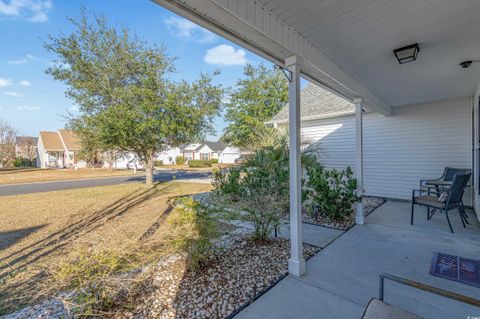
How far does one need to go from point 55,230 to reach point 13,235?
0.68m

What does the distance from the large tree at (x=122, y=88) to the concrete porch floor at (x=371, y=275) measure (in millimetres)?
7927

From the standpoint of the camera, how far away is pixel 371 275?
2.61 m

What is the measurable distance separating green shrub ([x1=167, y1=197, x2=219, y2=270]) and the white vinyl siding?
5.72m

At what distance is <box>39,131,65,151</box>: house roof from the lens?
2667 cm

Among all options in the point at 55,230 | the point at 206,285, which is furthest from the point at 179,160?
the point at 206,285

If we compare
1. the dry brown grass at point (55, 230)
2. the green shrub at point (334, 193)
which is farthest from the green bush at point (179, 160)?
the green shrub at point (334, 193)

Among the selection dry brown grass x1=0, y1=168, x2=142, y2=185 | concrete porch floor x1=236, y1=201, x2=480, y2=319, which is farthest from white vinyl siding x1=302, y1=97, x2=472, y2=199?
dry brown grass x1=0, y1=168, x2=142, y2=185

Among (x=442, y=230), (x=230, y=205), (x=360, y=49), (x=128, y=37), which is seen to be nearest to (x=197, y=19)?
(x=360, y=49)

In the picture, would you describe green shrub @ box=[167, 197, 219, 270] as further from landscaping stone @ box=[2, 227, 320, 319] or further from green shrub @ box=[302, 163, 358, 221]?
green shrub @ box=[302, 163, 358, 221]

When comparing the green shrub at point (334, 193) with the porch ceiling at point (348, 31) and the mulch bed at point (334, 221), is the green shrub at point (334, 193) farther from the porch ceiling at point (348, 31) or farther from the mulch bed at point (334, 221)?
the porch ceiling at point (348, 31)

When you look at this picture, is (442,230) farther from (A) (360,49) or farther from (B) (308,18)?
(B) (308,18)

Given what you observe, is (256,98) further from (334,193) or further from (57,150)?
(57,150)

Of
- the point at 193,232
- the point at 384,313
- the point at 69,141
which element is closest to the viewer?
the point at 384,313

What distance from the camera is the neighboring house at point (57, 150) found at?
26783mm
